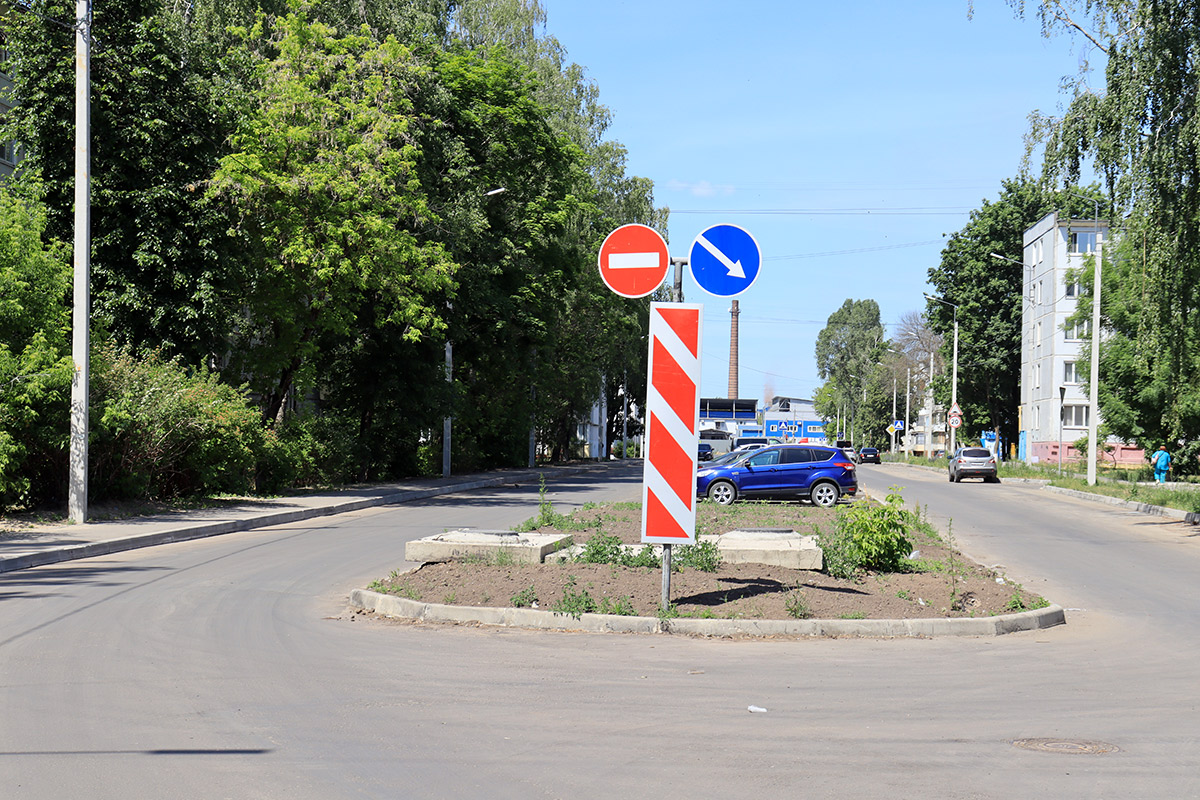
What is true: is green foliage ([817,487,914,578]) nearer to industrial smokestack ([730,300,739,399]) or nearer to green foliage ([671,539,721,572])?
green foliage ([671,539,721,572])

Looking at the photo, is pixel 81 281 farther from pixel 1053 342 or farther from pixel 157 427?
pixel 1053 342

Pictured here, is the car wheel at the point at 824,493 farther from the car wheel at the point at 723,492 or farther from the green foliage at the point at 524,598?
the green foliage at the point at 524,598

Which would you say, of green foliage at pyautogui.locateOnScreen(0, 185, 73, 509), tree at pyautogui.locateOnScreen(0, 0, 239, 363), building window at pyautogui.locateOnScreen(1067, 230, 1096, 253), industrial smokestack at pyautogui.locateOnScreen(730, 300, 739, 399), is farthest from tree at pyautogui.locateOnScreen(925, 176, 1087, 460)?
green foliage at pyautogui.locateOnScreen(0, 185, 73, 509)

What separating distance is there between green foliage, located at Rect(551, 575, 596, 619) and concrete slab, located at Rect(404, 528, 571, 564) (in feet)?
5.88

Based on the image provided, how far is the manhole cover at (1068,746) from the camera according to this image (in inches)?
231

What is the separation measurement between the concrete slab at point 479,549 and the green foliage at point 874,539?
10.5ft

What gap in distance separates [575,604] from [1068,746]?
470 cm

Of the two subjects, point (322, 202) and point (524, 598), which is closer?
point (524, 598)

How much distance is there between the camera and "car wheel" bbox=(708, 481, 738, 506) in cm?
2748

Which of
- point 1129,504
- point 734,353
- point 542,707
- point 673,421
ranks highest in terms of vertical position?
point 734,353

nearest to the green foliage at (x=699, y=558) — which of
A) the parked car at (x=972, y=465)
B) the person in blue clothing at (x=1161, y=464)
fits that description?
the person in blue clothing at (x=1161, y=464)

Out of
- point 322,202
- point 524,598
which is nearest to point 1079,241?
point 322,202

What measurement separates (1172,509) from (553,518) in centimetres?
1817

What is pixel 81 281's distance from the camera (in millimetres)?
17859
